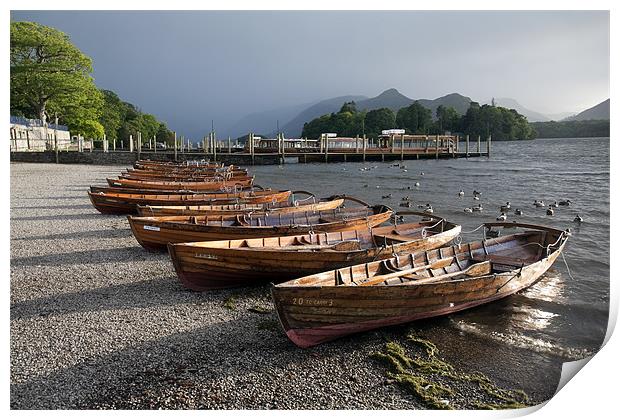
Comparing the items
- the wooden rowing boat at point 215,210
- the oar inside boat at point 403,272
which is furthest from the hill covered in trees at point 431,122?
the oar inside boat at point 403,272

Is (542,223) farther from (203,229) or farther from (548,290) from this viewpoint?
(203,229)

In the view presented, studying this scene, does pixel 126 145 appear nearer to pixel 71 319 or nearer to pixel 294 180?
pixel 294 180

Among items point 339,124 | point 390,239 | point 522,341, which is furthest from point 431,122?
point 522,341

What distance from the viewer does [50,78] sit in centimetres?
3741

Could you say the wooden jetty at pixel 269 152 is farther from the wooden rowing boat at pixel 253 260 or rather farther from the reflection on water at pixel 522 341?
the reflection on water at pixel 522 341

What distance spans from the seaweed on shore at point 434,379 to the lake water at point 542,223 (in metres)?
0.89

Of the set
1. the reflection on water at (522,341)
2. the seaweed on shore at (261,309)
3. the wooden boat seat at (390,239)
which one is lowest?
the reflection on water at (522,341)

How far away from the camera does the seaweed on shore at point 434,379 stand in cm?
475

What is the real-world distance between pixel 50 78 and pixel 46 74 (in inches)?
18.9

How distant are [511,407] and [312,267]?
3.72m

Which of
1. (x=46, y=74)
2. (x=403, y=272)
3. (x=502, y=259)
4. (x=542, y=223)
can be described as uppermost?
(x=46, y=74)

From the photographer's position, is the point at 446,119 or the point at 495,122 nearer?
the point at 495,122

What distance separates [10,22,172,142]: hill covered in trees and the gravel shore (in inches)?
1353

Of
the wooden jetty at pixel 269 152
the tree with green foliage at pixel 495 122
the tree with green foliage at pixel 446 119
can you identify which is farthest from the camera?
the tree with green foliage at pixel 446 119
